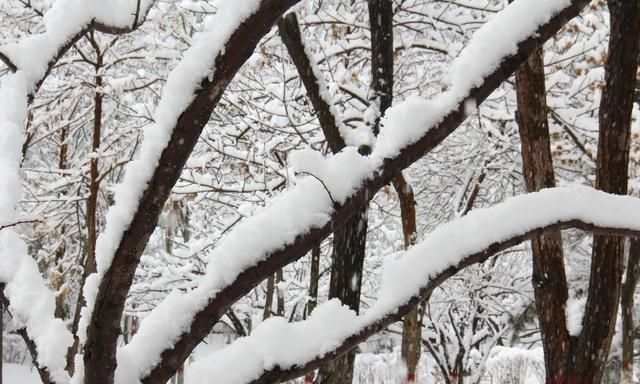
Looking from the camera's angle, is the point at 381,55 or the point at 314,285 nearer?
the point at 381,55

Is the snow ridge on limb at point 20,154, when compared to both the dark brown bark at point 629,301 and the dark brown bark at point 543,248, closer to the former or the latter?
the dark brown bark at point 543,248

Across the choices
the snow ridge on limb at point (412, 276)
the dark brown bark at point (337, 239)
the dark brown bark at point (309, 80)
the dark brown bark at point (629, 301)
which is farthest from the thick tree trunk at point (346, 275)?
the dark brown bark at point (629, 301)

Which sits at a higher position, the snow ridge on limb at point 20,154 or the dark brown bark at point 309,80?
the dark brown bark at point 309,80

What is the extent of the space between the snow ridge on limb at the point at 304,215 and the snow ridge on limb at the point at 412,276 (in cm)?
13

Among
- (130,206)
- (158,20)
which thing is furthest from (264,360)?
(158,20)

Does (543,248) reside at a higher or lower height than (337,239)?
lower

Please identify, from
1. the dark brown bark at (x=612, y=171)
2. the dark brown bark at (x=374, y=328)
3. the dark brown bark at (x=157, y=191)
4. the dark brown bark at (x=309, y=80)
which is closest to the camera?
the dark brown bark at (x=157, y=191)

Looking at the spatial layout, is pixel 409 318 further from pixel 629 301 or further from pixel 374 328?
pixel 374 328

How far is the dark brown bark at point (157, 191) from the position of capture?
1148 mm

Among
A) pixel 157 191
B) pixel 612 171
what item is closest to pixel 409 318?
pixel 612 171

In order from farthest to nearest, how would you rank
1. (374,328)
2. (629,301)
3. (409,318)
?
(629,301)
(409,318)
(374,328)

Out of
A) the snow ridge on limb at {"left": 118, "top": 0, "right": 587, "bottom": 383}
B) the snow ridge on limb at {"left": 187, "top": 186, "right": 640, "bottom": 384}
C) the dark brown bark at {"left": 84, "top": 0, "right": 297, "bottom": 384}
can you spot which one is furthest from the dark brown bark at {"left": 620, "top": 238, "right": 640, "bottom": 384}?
the dark brown bark at {"left": 84, "top": 0, "right": 297, "bottom": 384}

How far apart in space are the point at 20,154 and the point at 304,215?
803 millimetres

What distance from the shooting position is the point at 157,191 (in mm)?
1165
